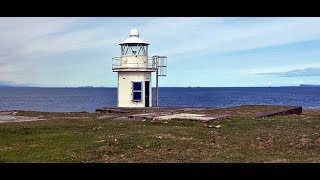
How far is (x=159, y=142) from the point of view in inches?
635

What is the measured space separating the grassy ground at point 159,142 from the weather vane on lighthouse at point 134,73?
13.6 meters

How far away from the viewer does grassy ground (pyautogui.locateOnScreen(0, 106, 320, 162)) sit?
45.7 ft

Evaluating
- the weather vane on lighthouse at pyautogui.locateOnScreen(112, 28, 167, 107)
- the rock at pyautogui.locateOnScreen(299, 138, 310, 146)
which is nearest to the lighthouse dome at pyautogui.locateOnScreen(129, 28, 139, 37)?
the weather vane on lighthouse at pyautogui.locateOnScreen(112, 28, 167, 107)

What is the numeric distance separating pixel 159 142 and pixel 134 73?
20275 millimetres

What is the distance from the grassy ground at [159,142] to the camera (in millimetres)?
13922

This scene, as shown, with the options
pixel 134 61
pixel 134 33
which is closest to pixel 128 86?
pixel 134 61

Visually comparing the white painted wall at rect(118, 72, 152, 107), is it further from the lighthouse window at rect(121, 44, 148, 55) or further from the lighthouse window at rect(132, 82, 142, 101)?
the lighthouse window at rect(121, 44, 148, 55)

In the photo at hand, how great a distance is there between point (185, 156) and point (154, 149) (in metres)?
1.63

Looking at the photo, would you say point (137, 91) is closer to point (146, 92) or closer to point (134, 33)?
point (146, 92)

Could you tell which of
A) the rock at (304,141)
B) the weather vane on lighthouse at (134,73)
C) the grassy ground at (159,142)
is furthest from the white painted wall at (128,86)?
the rock at (304,141)

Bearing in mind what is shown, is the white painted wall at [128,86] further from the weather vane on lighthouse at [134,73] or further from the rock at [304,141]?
the rock at [304,141]
